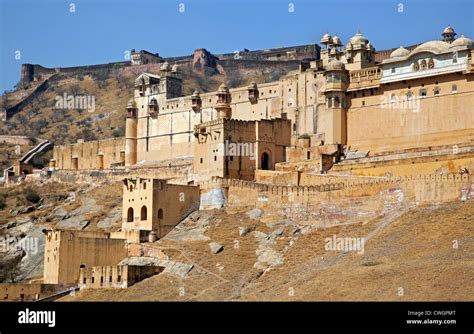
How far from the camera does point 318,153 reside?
66.4 meters

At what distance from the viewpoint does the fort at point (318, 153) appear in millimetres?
55406

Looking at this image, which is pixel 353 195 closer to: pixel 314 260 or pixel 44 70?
pixel 314 260

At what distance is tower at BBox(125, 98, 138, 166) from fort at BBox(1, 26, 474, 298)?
3.43 meters

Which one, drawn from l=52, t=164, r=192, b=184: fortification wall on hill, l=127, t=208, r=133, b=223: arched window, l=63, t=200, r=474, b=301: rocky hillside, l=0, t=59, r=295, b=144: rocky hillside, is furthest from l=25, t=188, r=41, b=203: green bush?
l=0, t=59, r=295, b=144: rocky hillside

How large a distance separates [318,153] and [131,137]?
22294 mm

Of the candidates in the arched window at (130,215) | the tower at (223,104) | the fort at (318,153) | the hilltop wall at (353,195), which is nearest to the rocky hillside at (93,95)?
the tower at (223,104)

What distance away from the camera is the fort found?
5541 centimetres

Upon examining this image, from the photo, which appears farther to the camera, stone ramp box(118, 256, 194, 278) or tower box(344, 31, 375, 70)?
tower box(344, 31, 375, 70)

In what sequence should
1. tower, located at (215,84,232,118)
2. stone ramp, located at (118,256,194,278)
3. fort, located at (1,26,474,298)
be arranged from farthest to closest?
tower, located at (215,84,232,118) → fort, located at (1,26,474,298) → stone ramp, located at (118,256,194,278)

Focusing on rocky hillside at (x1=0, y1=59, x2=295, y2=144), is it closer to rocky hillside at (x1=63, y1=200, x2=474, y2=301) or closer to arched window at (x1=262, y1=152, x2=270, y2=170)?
arched window at (x1=262, y1=152, x2=270, y2=170)
